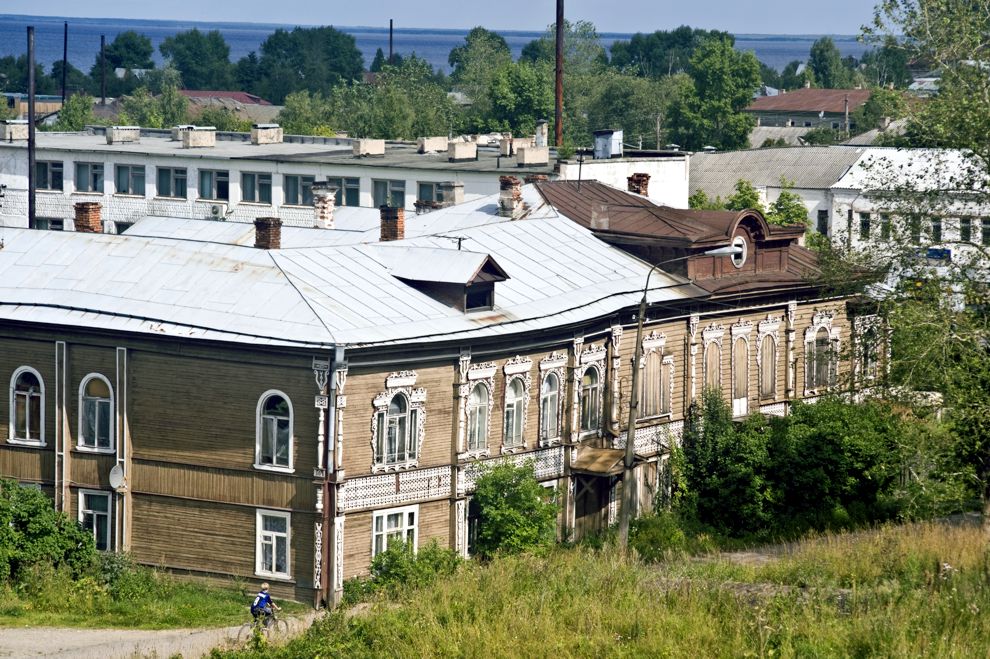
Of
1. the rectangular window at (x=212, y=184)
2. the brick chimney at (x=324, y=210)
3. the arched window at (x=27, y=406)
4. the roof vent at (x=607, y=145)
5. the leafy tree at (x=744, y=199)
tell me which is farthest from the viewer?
the leafy tree at (x=744, y=199)

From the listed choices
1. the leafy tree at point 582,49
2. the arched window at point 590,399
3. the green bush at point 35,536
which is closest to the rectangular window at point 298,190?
the arched window at point 590,399

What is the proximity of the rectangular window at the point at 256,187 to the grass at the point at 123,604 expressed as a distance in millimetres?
39696

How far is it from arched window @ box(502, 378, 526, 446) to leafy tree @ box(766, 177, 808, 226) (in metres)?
41.5

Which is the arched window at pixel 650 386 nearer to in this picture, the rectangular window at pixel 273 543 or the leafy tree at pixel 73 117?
the rectangular window at pixel 273 543

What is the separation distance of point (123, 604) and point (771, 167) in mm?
65550

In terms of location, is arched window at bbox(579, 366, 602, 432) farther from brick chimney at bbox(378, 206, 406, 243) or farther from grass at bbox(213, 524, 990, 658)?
grass at bbox(213, 524, 990, 658)

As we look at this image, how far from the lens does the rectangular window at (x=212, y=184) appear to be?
3046 inches

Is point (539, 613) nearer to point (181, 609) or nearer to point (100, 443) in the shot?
point (181, 609)

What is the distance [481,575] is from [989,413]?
42.5ft

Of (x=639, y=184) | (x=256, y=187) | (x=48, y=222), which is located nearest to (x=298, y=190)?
(x=256, y=187)

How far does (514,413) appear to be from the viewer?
41.7 meters

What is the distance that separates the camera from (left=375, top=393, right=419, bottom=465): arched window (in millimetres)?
38469

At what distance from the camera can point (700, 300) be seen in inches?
1857

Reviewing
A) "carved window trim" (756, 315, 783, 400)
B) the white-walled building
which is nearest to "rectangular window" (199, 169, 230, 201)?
the white-walled building
